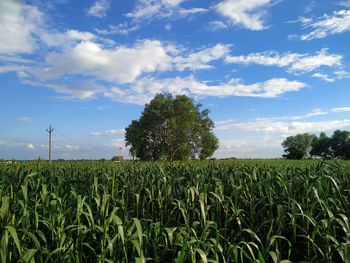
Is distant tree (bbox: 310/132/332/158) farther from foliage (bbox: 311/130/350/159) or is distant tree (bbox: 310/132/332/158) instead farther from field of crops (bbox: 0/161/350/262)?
field of crops (bbox: 0/161/350/262)

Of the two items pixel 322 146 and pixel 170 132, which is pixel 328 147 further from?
pixel 170 132

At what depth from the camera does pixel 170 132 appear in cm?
5759

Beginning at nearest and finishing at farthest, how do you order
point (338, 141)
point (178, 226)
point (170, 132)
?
1. point (178, 226)
2. point (170, 132)
3. point (338, 141)

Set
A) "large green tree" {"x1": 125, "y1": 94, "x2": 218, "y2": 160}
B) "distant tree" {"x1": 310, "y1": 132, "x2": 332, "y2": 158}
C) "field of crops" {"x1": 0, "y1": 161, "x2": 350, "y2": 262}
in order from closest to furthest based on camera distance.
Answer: "field of crops" {"x1": 0, "y1": 161, "x2": 350, "y2": 262}
"large green tree" {"x1": 125, "y1": 94, "x2": 218, "y2": 160}
"distant tree" {"x1": 310, "y1": 132, "x2": 332, "y2": 158}

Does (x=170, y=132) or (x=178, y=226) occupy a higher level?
(x=170, y=132)

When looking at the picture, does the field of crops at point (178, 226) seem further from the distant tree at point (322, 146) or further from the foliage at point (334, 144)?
the distant tree at point (322, 146)

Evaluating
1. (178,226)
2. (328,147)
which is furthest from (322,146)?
(178,226)

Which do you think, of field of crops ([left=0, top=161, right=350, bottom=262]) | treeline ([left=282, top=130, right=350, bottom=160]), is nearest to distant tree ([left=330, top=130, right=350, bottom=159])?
treeline ([left=282, top=130, right=350, bottom=160])

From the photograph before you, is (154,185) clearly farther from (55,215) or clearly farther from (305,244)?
(305,244)

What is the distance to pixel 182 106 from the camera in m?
59.1

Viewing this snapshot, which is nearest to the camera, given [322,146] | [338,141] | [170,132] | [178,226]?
[178,226]

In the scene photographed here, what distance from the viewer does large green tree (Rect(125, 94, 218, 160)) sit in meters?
57.6

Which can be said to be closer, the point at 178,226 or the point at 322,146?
the point at 178,226

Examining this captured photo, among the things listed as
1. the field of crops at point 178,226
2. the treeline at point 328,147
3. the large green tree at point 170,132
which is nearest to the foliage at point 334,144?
the treeline at point 328,147
